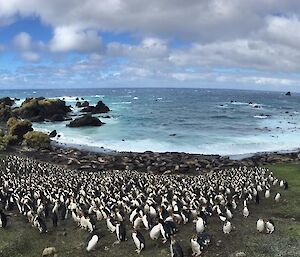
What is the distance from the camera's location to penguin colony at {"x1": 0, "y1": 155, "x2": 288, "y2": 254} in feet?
66.4

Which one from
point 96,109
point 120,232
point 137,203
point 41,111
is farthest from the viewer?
point 96,109

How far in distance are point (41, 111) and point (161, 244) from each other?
282ft

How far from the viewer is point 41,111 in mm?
100375

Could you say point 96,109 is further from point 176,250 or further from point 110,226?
point 176,250

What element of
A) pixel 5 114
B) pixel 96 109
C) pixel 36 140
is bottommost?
pixel 36 140

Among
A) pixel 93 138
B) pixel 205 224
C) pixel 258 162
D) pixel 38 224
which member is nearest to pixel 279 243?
pixel 205 224

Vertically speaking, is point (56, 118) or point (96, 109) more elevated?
point (96, 109)

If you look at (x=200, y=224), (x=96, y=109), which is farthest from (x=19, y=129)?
(x=96, y=109)

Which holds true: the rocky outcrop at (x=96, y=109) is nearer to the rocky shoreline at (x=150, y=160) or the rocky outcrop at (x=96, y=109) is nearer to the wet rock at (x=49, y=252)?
the rocky shoreline at (x=150, y=160)

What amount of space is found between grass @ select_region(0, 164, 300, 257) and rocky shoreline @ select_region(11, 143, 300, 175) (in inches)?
871

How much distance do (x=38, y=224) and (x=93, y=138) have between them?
5123 centimetres

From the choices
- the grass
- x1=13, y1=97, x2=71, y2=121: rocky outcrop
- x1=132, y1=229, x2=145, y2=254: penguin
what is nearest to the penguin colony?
x1=132, y1=229, x2=145, y2=254: penguin

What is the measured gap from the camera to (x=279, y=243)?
1955cm

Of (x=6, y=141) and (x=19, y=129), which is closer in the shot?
(x=6, y=141)
